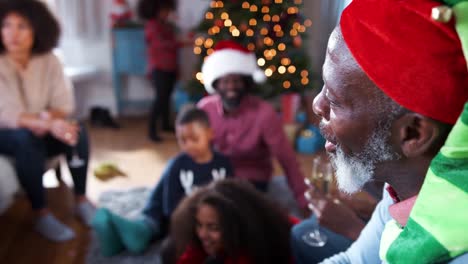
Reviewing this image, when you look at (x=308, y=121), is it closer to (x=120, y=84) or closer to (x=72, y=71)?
(x=120, y=84)

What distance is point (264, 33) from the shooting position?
2922 millimetres

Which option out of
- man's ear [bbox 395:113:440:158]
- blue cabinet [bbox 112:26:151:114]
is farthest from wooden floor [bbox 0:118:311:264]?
man's ear [bbox 395:113:440:158]

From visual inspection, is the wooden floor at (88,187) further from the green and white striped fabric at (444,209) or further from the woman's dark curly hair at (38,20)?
the green and white striped fabric at (444,209)

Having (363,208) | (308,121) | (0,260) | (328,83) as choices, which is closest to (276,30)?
(308,121)

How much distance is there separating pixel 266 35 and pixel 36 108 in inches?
62.5

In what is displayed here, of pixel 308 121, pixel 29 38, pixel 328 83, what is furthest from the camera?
pixel 308 121

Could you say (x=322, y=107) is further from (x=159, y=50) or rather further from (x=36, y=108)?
(x=159, y=50)

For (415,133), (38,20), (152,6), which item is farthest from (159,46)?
(415,133)

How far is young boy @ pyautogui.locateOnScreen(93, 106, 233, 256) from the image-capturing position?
1.83 m

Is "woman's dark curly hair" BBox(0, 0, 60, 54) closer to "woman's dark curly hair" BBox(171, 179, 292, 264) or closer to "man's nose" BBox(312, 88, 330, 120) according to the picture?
"woman's dark curly hair" BBox(171, 179, 292, 264)

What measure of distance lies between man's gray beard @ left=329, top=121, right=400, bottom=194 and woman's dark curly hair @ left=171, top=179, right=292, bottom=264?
765 millimetres

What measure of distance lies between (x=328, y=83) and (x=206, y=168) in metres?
1.34

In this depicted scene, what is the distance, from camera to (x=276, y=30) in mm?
2947

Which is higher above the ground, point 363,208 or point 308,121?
point 363,208
